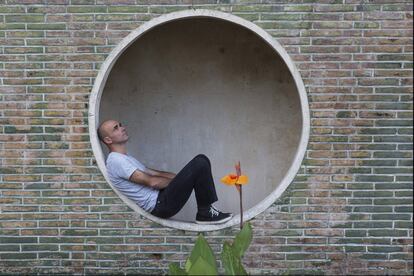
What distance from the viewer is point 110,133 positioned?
14.9 ft

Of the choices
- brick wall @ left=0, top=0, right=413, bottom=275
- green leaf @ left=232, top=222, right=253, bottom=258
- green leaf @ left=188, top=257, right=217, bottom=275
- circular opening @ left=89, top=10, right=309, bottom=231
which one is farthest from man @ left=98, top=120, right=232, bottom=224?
green leaf @ left=188, top=257, right=217, bottom=275

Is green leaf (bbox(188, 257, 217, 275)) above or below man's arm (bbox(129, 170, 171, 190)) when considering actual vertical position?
below

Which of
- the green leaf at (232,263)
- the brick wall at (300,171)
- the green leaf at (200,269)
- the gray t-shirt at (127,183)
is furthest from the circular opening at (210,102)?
the green leaf at (200,269)

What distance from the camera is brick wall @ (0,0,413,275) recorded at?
4246 millimetres

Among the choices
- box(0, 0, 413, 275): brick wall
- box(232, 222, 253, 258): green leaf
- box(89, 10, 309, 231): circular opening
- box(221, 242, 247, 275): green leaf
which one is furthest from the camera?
box(89, 10, 309, 231): circular opening

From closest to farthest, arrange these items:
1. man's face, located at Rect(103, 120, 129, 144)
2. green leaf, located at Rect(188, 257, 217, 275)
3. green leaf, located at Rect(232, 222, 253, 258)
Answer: green leaf, located at Rect(188, 257, 217, 275) < green leaf, located at Rect(232, 222, 253, 258) < man's face, located at Rect(103, 120, 129, 144)

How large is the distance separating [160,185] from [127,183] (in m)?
0.26

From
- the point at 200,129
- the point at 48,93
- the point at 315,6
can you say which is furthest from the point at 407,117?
the point at 48,93

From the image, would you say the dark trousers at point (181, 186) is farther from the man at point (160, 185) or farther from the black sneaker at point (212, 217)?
the black sneaker at point (212, 217)

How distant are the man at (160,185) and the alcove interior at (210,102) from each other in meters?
1.32

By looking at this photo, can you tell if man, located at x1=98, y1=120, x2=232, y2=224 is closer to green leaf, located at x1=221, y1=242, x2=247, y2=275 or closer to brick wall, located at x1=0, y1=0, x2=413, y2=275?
brick wall, located at x1=0, y1=0, x2=413, y2=275

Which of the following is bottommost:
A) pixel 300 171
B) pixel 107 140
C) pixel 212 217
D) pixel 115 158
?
pixel 212 217

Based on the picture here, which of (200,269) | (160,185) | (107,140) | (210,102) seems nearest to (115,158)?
(107,140)

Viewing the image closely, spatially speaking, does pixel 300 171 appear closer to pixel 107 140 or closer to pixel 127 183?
pixel 127 183
